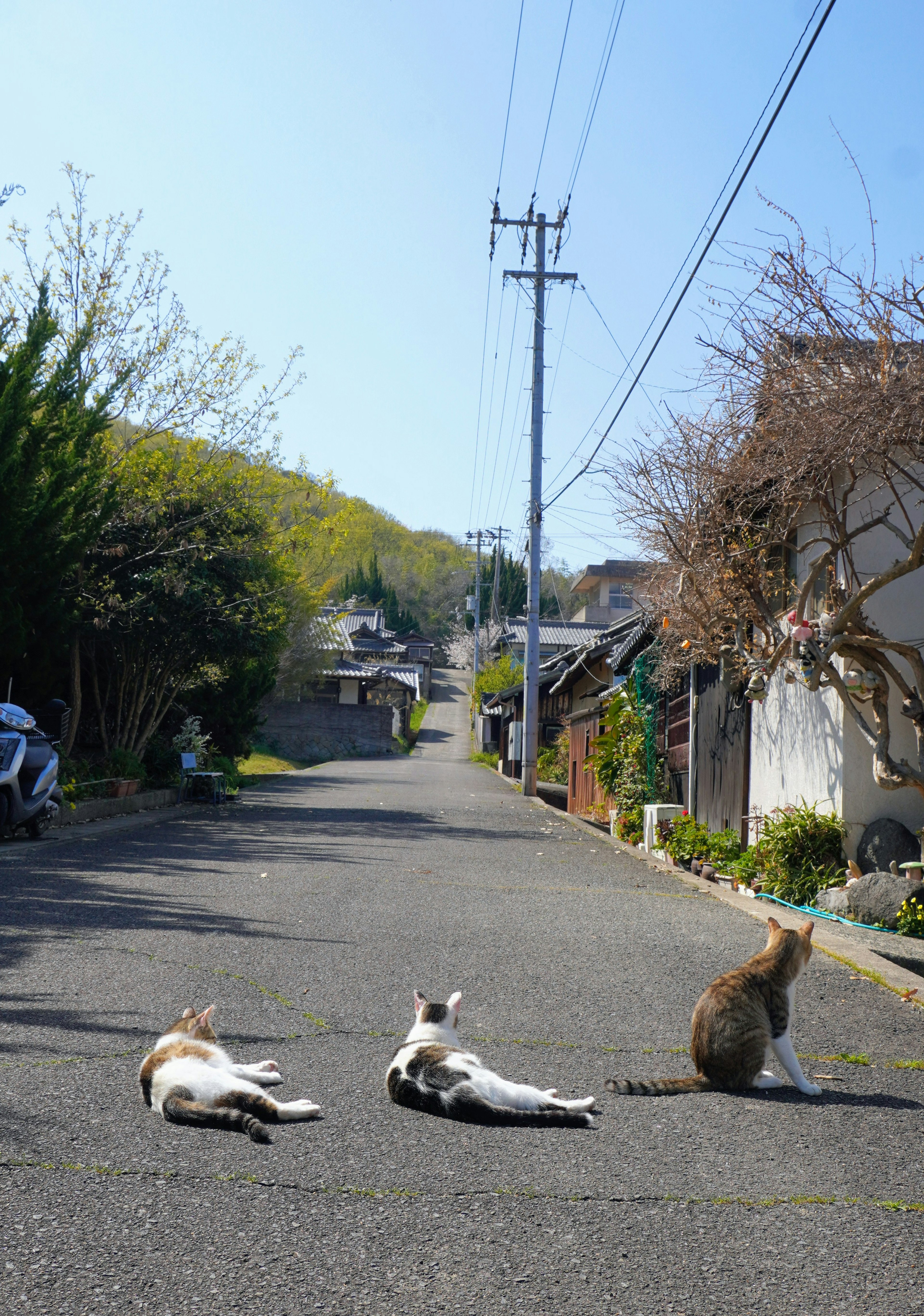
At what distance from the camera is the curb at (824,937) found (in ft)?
18.7

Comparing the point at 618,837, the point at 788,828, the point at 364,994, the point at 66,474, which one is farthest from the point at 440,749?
the point at 364,994

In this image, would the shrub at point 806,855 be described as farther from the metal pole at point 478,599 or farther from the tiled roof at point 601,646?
the metal pole at point 478,599

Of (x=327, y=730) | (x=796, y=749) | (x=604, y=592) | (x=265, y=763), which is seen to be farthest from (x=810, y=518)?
(x=604, y=592)

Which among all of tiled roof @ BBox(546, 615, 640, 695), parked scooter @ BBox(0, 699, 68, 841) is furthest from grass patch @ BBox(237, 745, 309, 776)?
parked scooter @ BBox(0, 699, 68, 841)

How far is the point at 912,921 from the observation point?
7184 mm

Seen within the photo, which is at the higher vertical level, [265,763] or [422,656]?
[422,656]

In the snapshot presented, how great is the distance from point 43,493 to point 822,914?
1015 cm

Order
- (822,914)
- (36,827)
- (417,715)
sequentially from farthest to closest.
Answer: (417,715) < (36,827) < (822,914)

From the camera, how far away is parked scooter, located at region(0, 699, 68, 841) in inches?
412

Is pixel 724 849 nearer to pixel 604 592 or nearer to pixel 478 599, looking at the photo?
pixel 604 592

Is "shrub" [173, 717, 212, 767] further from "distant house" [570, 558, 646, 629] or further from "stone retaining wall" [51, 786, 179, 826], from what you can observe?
"distant house" [570, 558, 646, 629]

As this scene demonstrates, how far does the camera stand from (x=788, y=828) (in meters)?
8.85

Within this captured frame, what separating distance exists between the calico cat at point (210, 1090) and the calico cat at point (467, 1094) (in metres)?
0.34

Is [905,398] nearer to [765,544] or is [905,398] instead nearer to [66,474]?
[765,544]
